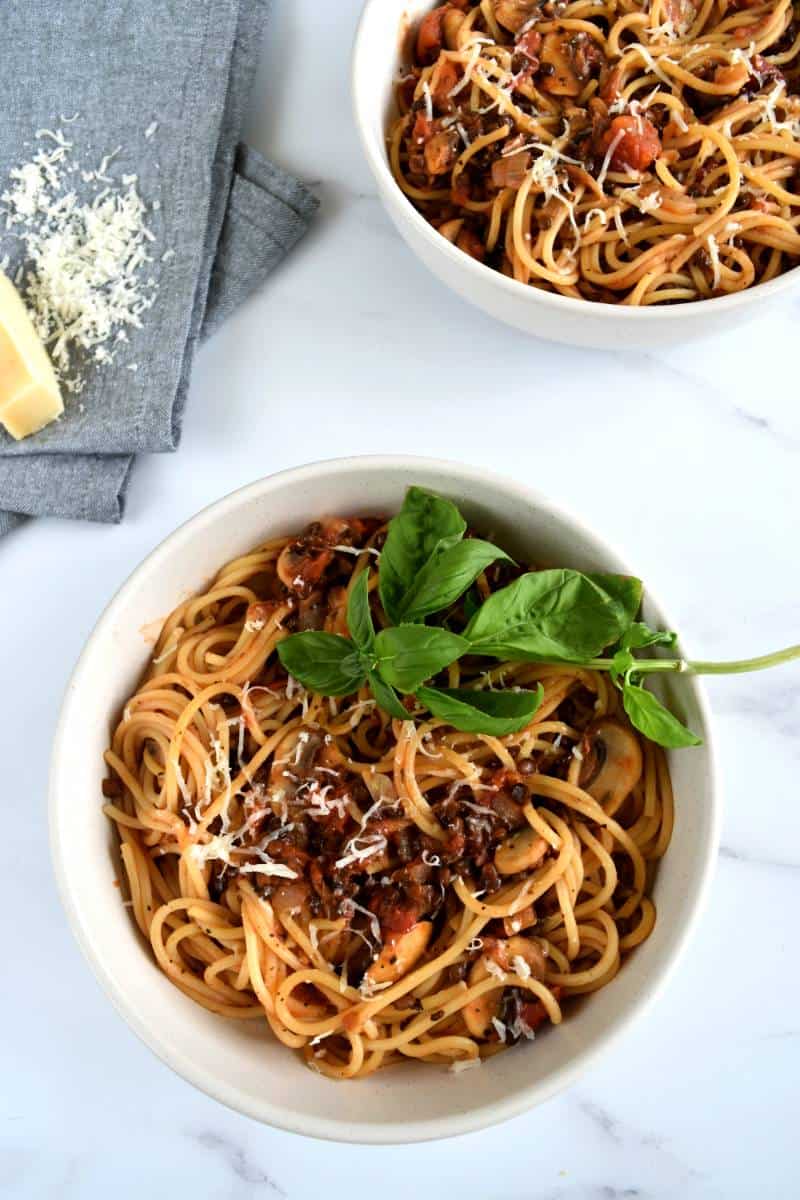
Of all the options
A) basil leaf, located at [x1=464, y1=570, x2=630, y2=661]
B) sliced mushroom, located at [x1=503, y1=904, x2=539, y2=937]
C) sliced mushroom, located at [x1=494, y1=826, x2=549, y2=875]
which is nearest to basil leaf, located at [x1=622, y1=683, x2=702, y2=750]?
basil leaf, located at [x1=464, y1=570, x2=630, y2=661]

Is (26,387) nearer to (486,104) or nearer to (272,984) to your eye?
(486,104)

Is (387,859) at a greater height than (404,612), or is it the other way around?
(404,612)

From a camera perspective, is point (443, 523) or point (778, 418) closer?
point (443, 523)

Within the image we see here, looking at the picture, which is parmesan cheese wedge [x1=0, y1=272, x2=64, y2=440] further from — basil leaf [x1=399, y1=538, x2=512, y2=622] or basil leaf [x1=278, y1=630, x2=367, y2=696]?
basil leaf [x1=399, y1=538, x2=512, y2=622]

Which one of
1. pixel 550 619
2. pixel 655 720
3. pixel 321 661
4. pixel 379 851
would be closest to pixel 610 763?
pixel 655 720

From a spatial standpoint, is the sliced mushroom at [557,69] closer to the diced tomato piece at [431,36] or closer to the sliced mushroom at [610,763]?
the diced tomato piece at [431,36]

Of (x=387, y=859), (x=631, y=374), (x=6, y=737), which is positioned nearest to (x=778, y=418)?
(x=631, y=374)
